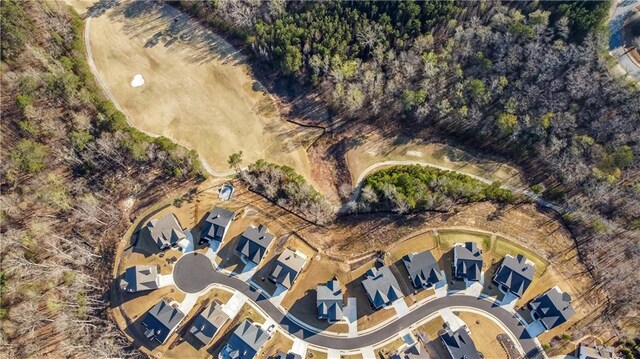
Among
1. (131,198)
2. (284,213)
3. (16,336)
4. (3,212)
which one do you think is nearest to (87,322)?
(16,336)

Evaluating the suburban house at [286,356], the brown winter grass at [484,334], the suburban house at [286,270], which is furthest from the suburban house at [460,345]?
the suburban house at [286,270]

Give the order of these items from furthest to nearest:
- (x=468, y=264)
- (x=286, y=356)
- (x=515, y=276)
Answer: (x=468, y=264)
(x=515, y=276)
(x=286, y=356)

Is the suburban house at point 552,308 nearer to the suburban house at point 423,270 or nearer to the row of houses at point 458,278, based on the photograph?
the row of houses at point 458,278

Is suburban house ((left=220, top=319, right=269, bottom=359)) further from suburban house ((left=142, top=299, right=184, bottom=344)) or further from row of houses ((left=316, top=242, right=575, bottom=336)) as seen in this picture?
row of houses ((left=316, top=242, right=575, bottom=336))

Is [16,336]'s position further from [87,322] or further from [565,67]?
[565,67]

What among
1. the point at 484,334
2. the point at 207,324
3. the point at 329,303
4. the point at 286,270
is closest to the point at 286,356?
the point at 329,303

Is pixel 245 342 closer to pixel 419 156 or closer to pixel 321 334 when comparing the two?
pixel 321 334

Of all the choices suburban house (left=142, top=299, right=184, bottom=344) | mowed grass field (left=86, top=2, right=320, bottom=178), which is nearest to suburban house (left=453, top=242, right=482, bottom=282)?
mowed grass field (left=86, top=2, right=320, bottom=178)
